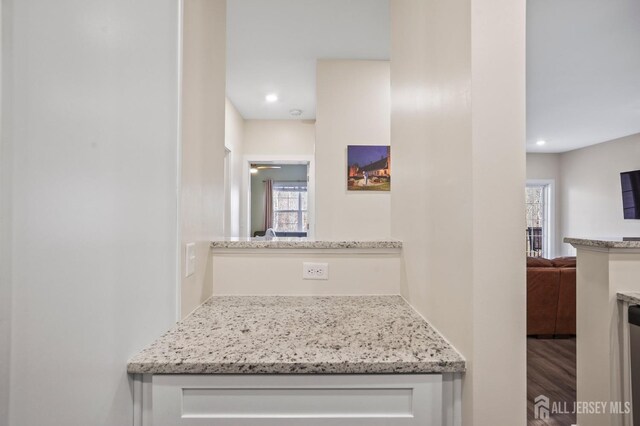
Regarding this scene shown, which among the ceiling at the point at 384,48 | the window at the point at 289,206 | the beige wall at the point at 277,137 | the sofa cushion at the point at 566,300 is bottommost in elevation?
the sofa cushion at the point at 566,300

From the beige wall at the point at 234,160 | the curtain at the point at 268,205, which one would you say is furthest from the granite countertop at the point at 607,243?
the curtain at the point at 268,205

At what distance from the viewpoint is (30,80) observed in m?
0.55

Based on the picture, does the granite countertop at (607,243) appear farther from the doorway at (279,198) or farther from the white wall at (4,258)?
the doorway at (279,198)

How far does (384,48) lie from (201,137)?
8.01 ft

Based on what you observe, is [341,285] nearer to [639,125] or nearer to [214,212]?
[214,212]

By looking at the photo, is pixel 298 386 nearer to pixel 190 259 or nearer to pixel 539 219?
pixel 190 259

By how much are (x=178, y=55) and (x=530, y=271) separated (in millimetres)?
4068

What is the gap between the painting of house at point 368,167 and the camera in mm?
3191

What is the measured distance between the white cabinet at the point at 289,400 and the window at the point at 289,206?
8.45 m

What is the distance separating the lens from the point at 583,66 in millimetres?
3209

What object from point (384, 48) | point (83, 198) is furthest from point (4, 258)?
point (384, 48)

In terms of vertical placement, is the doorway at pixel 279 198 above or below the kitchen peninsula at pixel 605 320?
above

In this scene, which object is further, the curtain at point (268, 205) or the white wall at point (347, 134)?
the curtain at point (268, 205)

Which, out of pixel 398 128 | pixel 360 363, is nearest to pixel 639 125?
pixel 398 128
